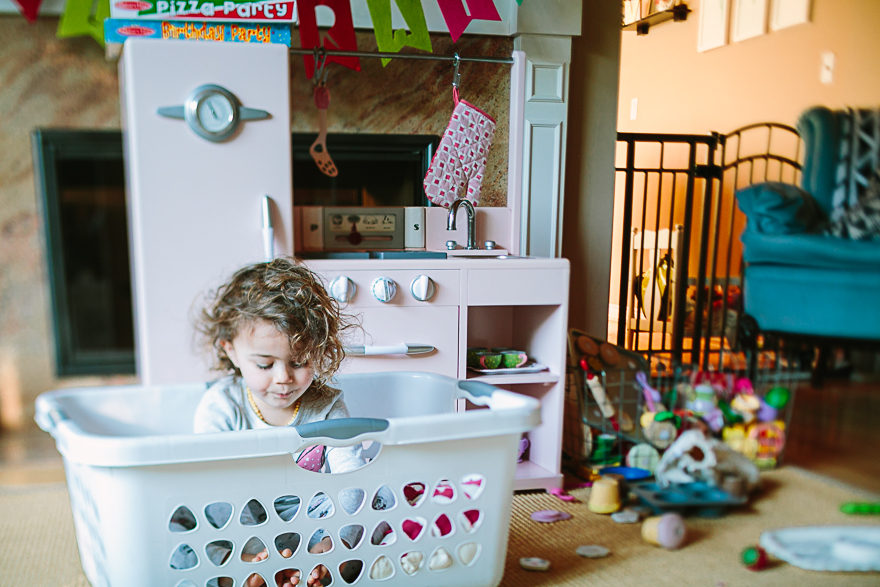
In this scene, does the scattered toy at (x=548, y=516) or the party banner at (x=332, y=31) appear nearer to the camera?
the scattered toy at (x=548, y=516)

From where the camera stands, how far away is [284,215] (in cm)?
136

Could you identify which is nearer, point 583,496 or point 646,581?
point 646,581

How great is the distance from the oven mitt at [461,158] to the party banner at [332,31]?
10.7 inches

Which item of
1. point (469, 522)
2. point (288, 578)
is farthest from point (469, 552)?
point (288, 578)

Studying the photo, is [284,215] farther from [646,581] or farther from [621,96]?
[646,581]

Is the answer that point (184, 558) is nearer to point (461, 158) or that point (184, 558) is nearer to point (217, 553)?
point (217, 553)

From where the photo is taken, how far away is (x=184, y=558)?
83 cm

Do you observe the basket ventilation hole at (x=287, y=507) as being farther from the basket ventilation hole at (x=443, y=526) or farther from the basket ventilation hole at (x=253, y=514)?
the basket ventilation hole at (x=443, y=526)

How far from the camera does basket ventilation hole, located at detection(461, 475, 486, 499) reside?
91 centimetres

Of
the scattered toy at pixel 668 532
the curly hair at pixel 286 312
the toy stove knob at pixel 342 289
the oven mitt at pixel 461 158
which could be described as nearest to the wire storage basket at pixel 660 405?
the scattered toy at pixel 668 532

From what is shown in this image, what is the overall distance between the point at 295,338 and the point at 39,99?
1306 millimetres

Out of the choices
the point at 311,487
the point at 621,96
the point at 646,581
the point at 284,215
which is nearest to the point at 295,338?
the point at 311,487

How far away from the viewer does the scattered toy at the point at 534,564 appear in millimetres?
1114

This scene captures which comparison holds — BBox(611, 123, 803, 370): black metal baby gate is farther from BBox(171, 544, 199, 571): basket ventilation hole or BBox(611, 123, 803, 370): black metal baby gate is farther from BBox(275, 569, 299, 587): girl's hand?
BBox(171, 544, 199, 571): basket ventilation hole
